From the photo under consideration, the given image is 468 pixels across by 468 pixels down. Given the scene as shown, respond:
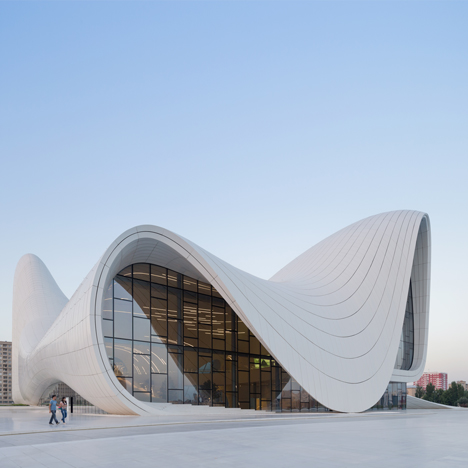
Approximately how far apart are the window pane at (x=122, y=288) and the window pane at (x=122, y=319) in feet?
0.99

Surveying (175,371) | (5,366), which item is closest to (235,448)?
(175,371)

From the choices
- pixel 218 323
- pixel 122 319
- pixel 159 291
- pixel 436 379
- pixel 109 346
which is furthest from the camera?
pixel 436 379

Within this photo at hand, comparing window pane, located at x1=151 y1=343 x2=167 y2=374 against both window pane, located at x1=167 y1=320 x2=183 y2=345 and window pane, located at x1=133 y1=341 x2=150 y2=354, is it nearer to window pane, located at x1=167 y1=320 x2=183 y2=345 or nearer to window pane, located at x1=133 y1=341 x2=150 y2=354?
window pane, located at x1=133 y1=341 x2=150 y2=354

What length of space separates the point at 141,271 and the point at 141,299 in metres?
1.50

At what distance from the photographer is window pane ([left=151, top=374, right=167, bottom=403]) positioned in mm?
25047

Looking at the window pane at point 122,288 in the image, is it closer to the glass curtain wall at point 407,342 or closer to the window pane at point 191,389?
the window pane at point 191,389

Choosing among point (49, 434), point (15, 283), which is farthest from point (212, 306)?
point (15, 283)

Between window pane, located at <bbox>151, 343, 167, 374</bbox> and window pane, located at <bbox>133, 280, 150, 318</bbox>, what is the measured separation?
172 cm

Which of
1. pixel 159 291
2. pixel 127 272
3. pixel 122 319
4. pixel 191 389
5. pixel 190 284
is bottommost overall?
pixel 191 389

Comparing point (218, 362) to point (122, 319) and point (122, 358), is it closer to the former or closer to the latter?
point (122, 358)

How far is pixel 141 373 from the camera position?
81.5ft

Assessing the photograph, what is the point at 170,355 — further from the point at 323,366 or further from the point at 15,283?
the point at 15,283

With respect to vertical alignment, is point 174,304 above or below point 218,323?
above

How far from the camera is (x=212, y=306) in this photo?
29344mm
